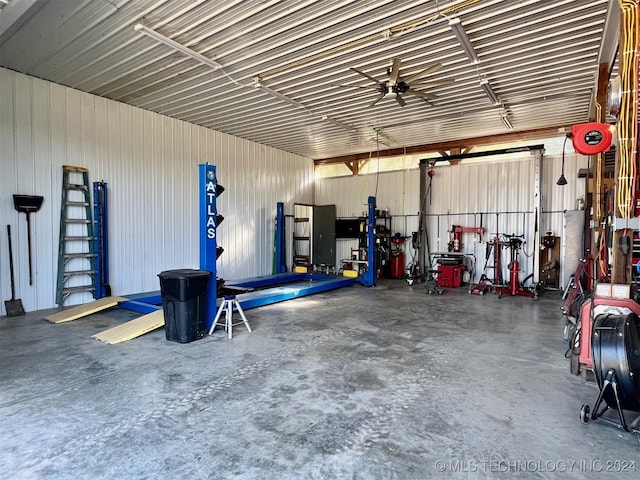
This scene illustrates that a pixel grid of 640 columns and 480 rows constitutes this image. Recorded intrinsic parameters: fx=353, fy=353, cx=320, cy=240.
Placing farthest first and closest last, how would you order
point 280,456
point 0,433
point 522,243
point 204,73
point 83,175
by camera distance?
point 522,243 → point 83,175 → point 204,73 → point 0,433 → point 280,456

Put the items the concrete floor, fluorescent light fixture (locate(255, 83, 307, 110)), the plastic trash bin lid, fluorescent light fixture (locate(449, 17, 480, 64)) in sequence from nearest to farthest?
1. the concrete floor
2. the plastic trash bin lid
3. fluorescent light fixture (locate(449, 17, 480, 64))
4. fluorescent light fixture (locate(255, 83, 307, 110))

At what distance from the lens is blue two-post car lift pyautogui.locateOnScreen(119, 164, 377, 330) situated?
15.2ft

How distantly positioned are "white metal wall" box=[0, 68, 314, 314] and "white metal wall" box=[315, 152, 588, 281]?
3450mm

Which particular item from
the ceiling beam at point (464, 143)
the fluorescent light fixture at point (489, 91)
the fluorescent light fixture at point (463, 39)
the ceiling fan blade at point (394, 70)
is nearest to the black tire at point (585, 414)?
the ceiling fan blade at point (394, 70)

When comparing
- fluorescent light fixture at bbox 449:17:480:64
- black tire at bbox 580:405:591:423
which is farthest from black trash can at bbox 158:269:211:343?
fluorescent light fixture at bbox 449:17:480:64

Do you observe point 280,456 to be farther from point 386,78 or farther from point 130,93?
point 130,93

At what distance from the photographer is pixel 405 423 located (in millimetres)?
2506

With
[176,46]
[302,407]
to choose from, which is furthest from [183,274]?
[176,46]

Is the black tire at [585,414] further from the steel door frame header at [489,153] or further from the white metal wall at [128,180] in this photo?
the white metal wall at [128,180]

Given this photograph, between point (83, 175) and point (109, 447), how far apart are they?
226 inches

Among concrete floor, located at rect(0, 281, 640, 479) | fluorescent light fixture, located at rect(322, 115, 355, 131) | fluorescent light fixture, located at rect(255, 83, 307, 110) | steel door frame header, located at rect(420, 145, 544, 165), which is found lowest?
concrete floor, located at rect(0, 281, 640, 479)

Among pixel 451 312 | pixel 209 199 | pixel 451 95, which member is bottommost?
pixel 451 312

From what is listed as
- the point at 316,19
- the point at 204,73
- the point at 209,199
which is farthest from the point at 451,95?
the point at 209,199

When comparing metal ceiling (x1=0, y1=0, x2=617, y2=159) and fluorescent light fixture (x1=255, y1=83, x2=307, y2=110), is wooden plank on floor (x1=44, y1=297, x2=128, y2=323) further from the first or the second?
fluorescent light fixture (x1=255, y1=83, x2=307, y2=110)
